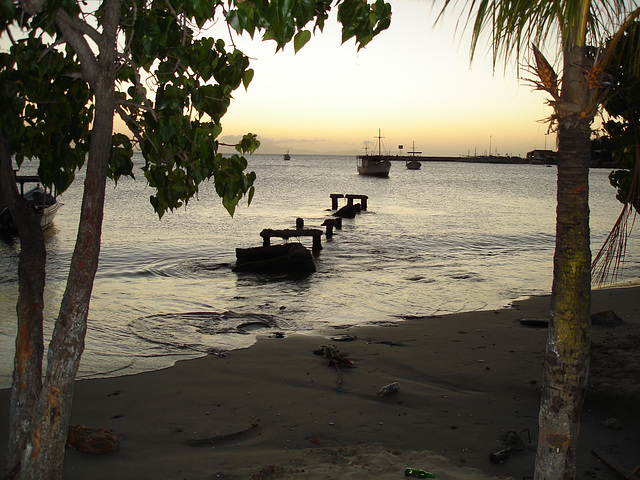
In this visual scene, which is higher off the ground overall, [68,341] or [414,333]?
[68,341]

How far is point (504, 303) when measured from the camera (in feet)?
47.9

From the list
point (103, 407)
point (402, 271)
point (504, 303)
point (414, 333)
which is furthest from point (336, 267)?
point (103, 407)

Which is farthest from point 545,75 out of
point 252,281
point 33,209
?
point 33,209

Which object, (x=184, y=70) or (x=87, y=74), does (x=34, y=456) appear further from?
(x=184, y=70)

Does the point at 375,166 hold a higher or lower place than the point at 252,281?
higher

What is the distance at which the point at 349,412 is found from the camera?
6.91 meters

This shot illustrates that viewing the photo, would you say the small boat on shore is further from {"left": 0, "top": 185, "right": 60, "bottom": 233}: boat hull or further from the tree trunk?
the tree trunk

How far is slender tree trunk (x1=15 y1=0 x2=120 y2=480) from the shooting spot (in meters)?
3.79

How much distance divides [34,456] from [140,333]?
306 inches

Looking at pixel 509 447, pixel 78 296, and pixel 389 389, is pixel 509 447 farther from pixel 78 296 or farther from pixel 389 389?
pixel 78 296

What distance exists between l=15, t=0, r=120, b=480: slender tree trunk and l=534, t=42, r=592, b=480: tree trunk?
293 centimetres

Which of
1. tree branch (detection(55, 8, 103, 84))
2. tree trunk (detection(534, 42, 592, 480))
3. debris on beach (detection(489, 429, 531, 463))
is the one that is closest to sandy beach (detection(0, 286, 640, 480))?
debris on beach (detection(489, 429, 531, 463))

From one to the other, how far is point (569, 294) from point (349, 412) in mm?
3936

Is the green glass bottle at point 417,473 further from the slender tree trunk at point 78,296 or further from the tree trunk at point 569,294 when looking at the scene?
the slender tree trunk at point 78,296
